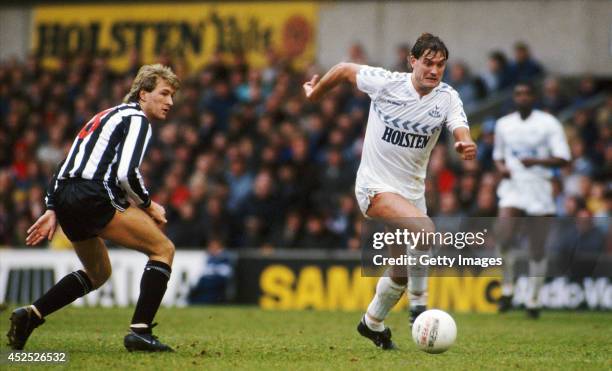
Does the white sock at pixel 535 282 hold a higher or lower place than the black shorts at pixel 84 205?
lower

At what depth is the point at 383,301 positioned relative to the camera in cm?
→ 936

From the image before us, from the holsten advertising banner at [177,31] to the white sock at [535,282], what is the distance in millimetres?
11738

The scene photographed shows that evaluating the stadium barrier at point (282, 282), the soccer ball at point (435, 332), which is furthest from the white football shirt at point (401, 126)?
the stadium barrier at point (282, 282)

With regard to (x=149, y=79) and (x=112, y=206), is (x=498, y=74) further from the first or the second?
(x=112, y=206)

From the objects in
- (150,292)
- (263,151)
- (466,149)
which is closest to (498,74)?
(263,151)

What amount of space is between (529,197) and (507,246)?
2.38 ft

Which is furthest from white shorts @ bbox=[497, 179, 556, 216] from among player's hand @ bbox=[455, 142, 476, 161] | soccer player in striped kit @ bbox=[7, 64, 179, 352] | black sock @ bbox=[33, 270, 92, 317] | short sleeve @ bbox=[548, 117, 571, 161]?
black sock @ bbox=[33, 270, 92, 317]

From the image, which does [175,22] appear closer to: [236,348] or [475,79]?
[475,79]

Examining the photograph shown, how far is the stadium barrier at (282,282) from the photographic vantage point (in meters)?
16.8

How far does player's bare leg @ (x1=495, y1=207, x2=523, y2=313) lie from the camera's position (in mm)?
14344

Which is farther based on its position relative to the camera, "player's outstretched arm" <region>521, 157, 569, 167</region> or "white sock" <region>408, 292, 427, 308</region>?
"player's outstretched arm" <region>521, 157, 569, 167</region>

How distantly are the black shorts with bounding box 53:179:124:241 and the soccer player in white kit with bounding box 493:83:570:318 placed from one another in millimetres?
7298

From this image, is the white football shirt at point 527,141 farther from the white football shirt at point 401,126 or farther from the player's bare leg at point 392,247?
the player's bare leg at point 392,247

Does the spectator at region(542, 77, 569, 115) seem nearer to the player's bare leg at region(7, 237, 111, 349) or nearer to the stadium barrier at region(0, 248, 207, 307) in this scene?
the stadium barrier at region(0, 248, 207, 307)
